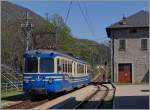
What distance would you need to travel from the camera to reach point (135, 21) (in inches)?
2186

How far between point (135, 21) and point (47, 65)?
104 ft

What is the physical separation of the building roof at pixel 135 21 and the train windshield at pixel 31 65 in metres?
29.7

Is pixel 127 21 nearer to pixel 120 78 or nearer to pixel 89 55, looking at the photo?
pixel 120 78

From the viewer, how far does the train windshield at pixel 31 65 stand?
82.2ft

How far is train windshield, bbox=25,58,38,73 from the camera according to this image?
25.0 m

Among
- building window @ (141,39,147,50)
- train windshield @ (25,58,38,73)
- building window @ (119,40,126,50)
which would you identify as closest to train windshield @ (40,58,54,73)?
train windshield @ (25,58,38,73)

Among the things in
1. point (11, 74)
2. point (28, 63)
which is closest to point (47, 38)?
point (11, 74)

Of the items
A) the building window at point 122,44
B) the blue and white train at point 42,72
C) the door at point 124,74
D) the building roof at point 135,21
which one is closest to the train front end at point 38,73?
the blue and white train at point 42,72

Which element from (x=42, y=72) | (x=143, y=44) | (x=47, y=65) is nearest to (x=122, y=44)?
(x=143, y=44)

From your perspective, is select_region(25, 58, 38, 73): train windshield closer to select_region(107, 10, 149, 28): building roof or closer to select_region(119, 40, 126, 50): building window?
select_region(107, 10, 149, 28): building roof

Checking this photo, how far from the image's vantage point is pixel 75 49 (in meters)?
84.2

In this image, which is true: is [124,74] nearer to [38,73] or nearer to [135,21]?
[135,21]

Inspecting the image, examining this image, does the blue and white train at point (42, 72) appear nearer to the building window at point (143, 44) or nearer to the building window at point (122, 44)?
the building window at point (122, 44)

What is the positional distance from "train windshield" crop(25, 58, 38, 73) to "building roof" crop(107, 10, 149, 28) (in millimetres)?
29666
